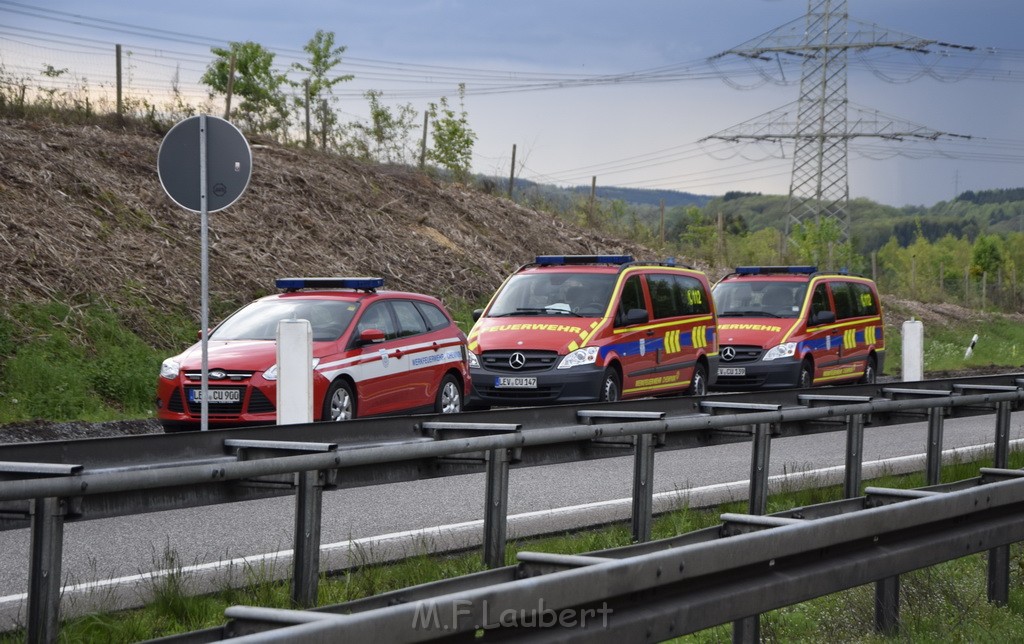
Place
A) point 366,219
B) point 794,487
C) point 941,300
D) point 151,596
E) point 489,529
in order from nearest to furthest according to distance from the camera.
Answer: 1. point 151,596
2. point 489,529
3. point 794,487
4. point 366,219
5. point 941,300

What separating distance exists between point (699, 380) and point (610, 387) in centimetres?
286

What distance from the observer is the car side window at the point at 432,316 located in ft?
52.5

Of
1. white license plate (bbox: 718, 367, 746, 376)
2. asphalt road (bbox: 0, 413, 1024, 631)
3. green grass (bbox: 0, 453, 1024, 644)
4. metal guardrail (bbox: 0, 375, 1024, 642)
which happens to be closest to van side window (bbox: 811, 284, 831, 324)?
white license plate (bbox: 718, 367, 746, 376)

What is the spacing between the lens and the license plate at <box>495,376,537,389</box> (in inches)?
659

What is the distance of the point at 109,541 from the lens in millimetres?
6105

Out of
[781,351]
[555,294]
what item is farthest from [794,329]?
[555,294]

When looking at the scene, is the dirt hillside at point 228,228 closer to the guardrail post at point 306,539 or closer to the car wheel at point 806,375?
the car wheel at point 806,375

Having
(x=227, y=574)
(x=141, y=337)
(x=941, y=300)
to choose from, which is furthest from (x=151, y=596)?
(x=941, y=300)

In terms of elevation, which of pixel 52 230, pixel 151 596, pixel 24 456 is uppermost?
pixel 52 230

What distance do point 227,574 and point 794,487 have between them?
15.7 feet

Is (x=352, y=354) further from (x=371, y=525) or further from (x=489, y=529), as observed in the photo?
(x=489, y=529)

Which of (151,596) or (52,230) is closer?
(151,596)

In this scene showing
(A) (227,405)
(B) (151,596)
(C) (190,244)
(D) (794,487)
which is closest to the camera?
(B) (151,596)

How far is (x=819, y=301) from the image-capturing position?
73.2 feet
